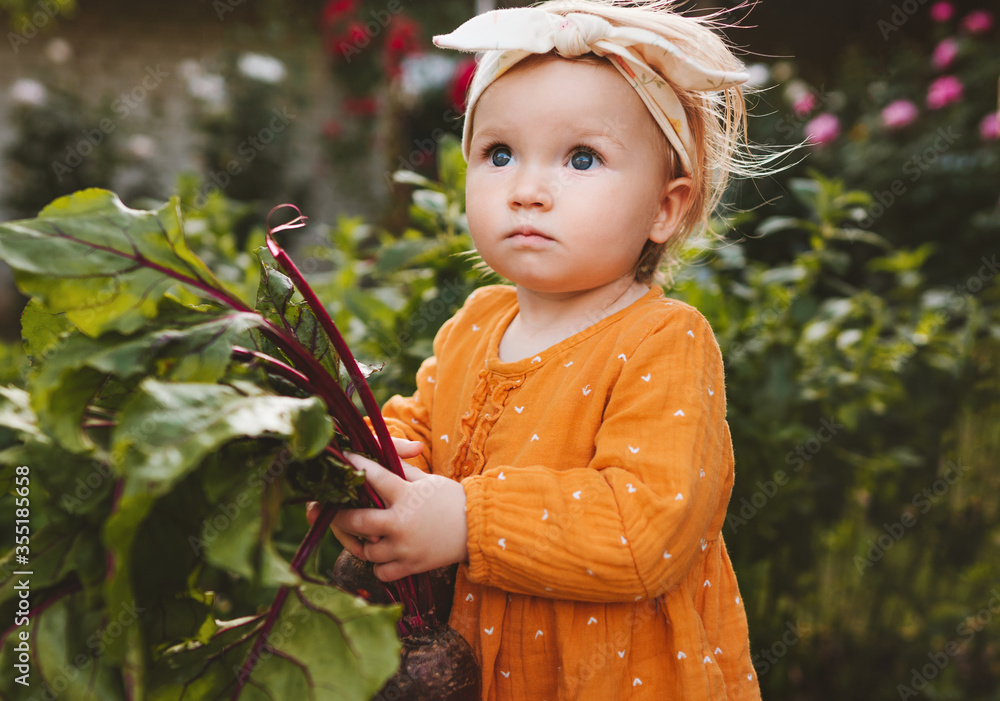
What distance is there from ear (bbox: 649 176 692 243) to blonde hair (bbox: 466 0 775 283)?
Answer: 2cm

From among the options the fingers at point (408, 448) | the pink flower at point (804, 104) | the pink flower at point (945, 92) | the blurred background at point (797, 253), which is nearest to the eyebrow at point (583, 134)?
the blurred background at point (797, 253)

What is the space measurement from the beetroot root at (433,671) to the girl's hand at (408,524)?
95 mm

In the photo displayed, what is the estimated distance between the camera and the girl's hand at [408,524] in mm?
1080

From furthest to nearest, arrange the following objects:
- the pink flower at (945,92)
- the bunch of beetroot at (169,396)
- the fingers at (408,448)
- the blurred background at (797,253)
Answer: the pink flower at (945,92) < the blurred background at (797,253) < the fingers at (408,448) < the bunch of beetroot at (169,396)

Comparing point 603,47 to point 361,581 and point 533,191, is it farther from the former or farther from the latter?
point 361,581

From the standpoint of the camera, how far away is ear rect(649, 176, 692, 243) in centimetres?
140

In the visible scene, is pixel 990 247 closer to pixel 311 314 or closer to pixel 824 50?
pixel 824 50

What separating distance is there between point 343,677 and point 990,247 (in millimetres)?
5337

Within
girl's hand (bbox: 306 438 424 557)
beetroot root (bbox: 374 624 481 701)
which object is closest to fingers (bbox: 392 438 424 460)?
girl's hand (bbox: 306 438 424 557)

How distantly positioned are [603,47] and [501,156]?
23cm

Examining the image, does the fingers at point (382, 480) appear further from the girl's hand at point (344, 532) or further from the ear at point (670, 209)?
the ear at point (670, 209)

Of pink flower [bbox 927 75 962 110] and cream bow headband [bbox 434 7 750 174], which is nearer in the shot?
cream bow headband [bbox 434 7 750 174]

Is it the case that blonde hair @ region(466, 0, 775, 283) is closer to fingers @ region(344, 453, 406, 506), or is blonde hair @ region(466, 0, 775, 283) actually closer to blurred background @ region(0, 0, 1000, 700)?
blurred background @ region(0, 0, 1000, 700)

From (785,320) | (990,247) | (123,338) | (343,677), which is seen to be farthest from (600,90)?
(990,247)
